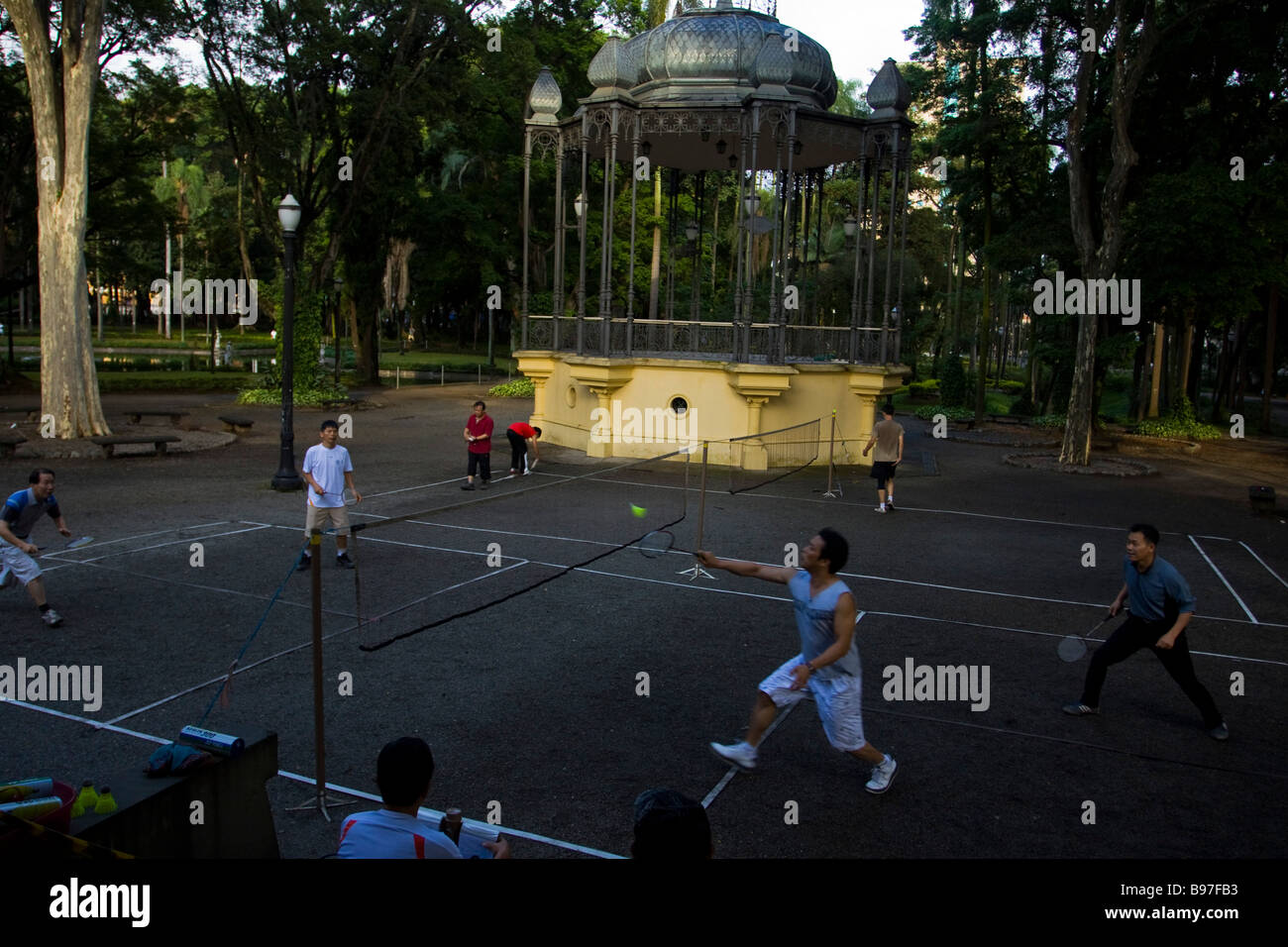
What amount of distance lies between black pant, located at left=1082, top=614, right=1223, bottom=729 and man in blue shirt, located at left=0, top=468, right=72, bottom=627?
968 centimetres

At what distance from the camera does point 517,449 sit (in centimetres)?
2006

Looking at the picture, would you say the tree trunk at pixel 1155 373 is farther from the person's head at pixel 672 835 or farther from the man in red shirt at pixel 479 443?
the person's head at pixel 672 835

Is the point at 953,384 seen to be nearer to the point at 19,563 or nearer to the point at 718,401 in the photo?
the point at 718,401

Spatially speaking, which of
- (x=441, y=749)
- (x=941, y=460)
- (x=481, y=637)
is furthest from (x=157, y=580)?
(x=941, y=460)

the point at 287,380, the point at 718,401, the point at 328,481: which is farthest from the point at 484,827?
the point at 718,401

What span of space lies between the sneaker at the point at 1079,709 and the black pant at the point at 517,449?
13.2 metres

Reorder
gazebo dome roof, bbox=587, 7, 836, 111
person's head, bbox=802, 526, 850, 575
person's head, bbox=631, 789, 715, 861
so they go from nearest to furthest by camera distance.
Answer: person's head, bbox=631, 789, 715, 861 < person's head, bbox=802, 526, 850, 575 < gazebo dome roof, bbox=587, 7, 836, 111

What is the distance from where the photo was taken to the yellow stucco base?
22.2m

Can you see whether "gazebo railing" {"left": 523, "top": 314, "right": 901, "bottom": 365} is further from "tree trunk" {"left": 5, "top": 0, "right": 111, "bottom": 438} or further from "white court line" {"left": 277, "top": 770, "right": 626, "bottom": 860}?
"white court line" {"left": 277, "top": 770, "right": 626, "bottom": 860}

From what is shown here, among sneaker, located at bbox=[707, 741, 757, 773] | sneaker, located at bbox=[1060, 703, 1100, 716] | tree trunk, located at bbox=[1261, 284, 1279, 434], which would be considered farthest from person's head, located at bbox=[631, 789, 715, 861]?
tree trunk, located at bbox=[1261, 284, 1279, 434]

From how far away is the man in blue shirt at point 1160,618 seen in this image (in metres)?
7.77
